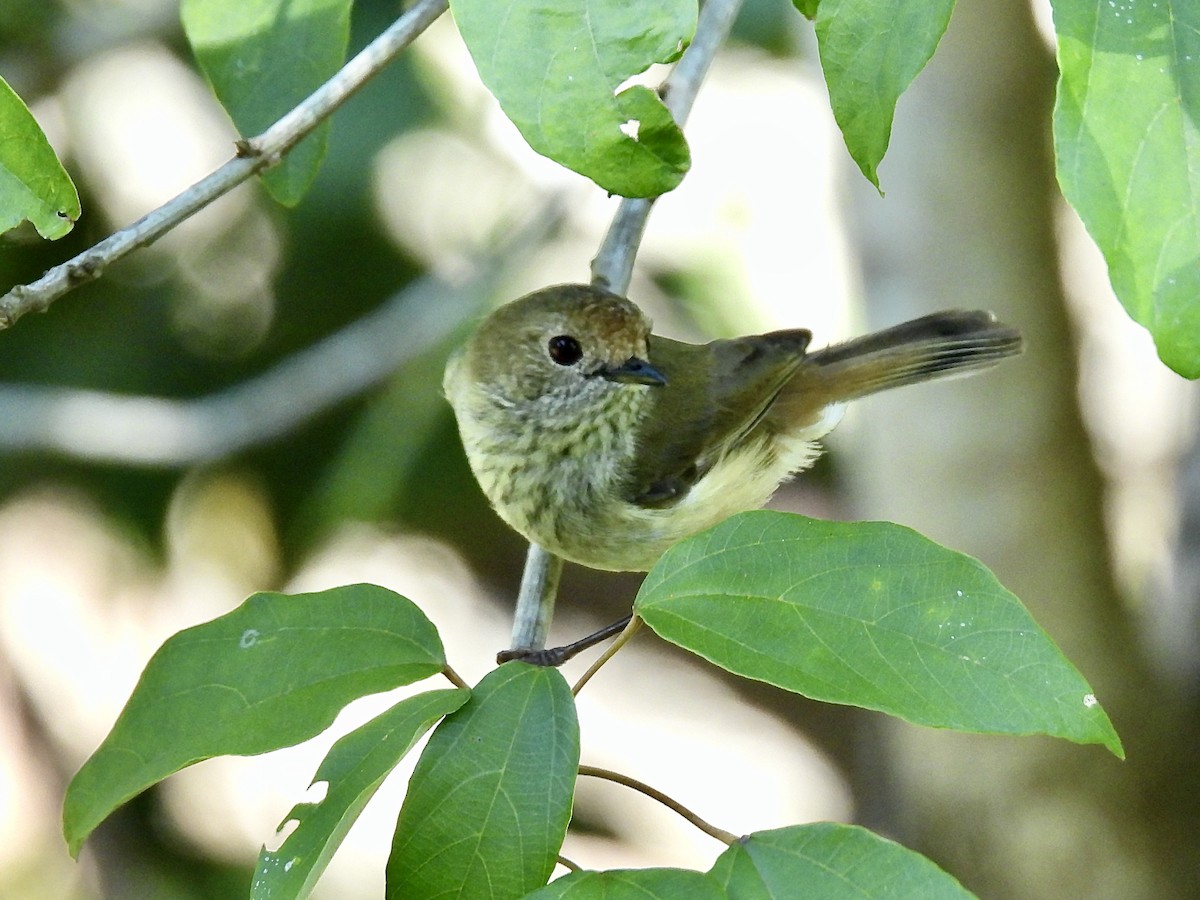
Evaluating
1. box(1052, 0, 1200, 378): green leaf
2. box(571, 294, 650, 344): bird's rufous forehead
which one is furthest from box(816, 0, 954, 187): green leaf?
box(571, 294, 650, 344): bird's rufous forehead

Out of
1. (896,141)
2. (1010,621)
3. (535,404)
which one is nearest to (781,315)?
(896,141)

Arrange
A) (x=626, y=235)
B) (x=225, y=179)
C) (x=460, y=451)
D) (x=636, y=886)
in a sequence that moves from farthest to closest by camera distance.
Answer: (x=460, y=451) < (x=626, y=235) < (x=225, y=179) < (x=636, y=886)

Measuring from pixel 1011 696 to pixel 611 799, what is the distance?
4166 millimetres

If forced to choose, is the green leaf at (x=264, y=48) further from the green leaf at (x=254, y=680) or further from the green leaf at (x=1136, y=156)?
the green leaf at (x=1136, y=156)

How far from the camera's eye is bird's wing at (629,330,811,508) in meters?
3.17

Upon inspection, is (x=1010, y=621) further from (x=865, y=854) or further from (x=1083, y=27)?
(x=1083, y=27)

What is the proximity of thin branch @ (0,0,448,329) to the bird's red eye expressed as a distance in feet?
3.56

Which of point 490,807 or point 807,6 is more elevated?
point 807,6

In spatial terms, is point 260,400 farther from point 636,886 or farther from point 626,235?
point 636,886

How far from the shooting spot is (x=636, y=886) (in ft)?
4.82

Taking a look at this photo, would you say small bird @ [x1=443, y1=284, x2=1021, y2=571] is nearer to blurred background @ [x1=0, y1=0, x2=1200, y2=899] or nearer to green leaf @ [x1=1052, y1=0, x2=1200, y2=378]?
blurred background @ [x1=0, y1=0, x2=1200, y2=899]

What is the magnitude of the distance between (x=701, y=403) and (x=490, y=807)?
1.90 metres

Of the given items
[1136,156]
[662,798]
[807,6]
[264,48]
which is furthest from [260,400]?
[1136,156]

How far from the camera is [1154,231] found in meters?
1.32
